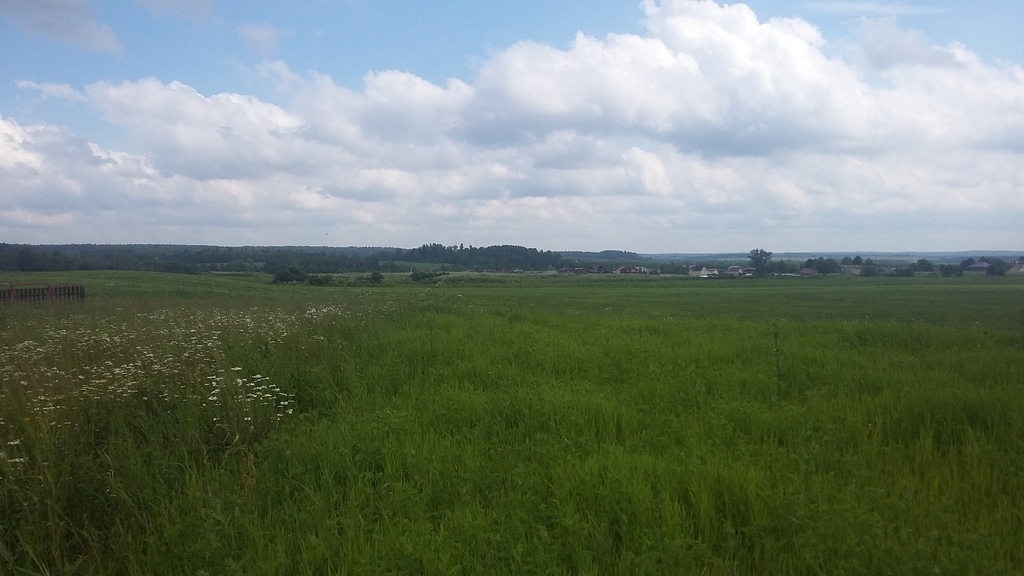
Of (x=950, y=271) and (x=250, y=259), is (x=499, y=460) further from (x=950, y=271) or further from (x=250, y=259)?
(x=250, y=259)

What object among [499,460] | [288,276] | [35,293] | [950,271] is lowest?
[288,276]

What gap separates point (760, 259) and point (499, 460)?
96.3m

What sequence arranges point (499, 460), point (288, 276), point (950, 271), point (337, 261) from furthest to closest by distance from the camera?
1. point (337, 261)
2. point (288, 276)
3. point (950, 271)
4. point (499, 460)

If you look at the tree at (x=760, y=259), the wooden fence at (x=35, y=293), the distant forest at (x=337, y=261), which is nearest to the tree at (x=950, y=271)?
the distant forest at (x=337, y=261)

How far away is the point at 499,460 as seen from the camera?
5.26 m

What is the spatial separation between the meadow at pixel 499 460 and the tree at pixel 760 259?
85895mm

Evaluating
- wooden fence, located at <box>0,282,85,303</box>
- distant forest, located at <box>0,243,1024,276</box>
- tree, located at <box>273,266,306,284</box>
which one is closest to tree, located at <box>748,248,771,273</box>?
distant forest, located at <box>0,243,1024,276</box>

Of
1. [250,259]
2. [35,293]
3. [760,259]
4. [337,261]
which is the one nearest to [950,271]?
[760,259]

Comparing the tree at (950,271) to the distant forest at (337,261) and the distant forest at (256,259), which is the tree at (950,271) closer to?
the distant forest at (337,261)

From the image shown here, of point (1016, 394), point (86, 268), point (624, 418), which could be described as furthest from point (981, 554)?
point (86, 268)

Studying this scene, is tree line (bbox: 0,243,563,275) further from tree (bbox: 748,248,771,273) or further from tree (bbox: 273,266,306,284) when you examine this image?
tree (bbox: 748,248,771,273)

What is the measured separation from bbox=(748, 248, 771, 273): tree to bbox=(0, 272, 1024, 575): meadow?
85895mm

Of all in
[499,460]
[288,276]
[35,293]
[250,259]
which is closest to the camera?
[499,460]

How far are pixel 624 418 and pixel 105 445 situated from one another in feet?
15.6
